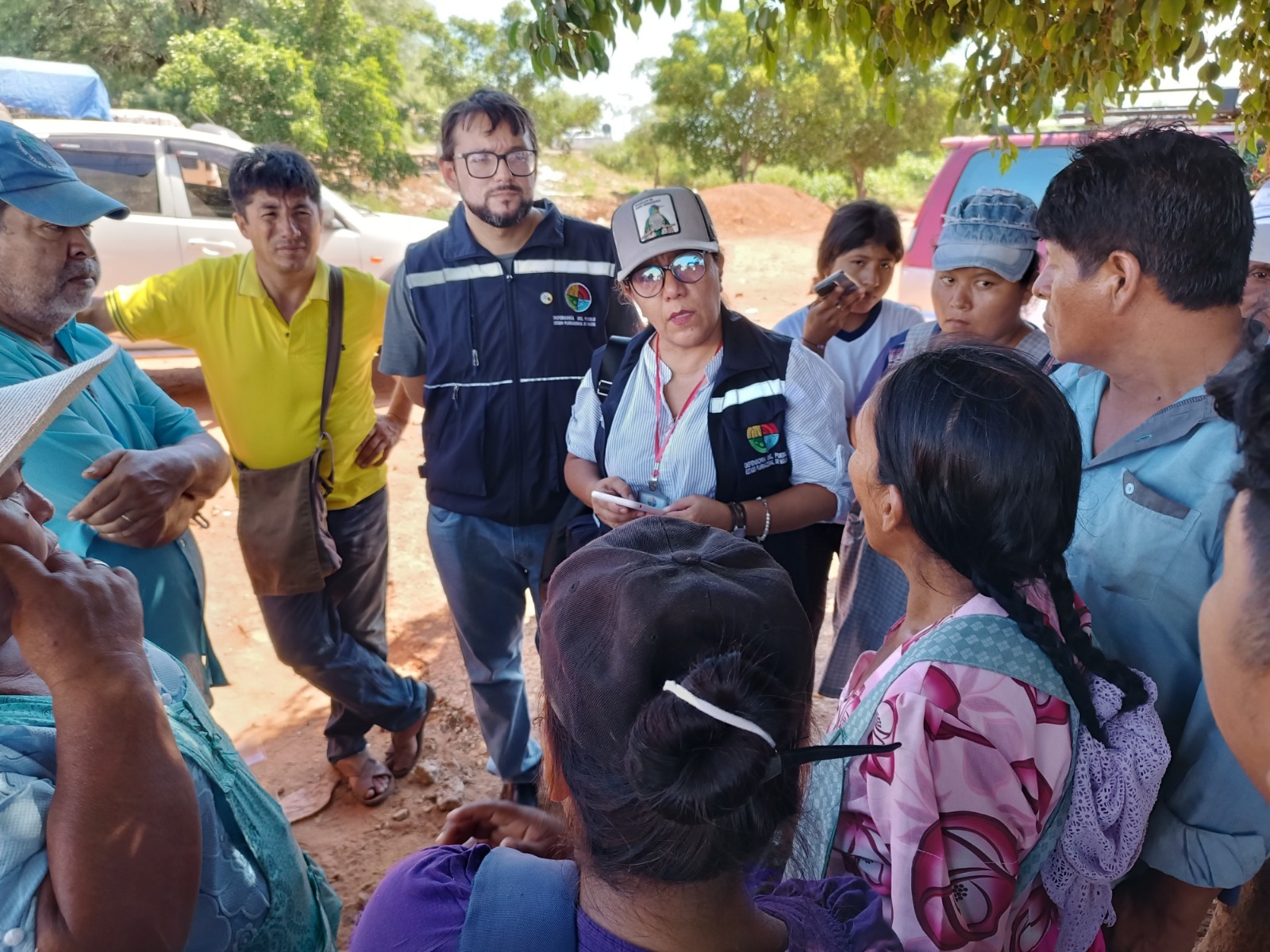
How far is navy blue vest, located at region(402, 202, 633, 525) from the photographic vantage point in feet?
9.64

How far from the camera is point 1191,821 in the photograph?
1.62 meters

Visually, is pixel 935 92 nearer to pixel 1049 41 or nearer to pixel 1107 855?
pixel 1049 41

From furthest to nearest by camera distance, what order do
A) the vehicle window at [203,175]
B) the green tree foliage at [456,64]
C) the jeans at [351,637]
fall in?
the green tree foliage at [456,64] → the vehicle window at [203,175] → the jeans at [351,637]

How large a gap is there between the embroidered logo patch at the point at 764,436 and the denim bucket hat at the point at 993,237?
0.81 metres

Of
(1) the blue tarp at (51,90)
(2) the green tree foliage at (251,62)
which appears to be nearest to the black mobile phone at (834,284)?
(1) the blue tarp at (51,90)

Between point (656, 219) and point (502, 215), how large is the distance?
745 mm

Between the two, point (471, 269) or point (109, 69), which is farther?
point (109, 69)

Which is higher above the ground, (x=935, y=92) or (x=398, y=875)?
(x=935, y=92)

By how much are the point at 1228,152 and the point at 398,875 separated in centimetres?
188

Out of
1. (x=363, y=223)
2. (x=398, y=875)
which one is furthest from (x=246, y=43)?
(x=398, y=875)

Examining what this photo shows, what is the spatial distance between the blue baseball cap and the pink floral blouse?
2.25 metres

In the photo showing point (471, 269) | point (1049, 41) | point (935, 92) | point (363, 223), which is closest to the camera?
point (1049, 41)

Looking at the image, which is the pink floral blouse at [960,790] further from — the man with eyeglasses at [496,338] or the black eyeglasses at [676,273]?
the man with eyeglasses at [496,338]

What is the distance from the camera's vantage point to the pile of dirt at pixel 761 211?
2069 centimetres
